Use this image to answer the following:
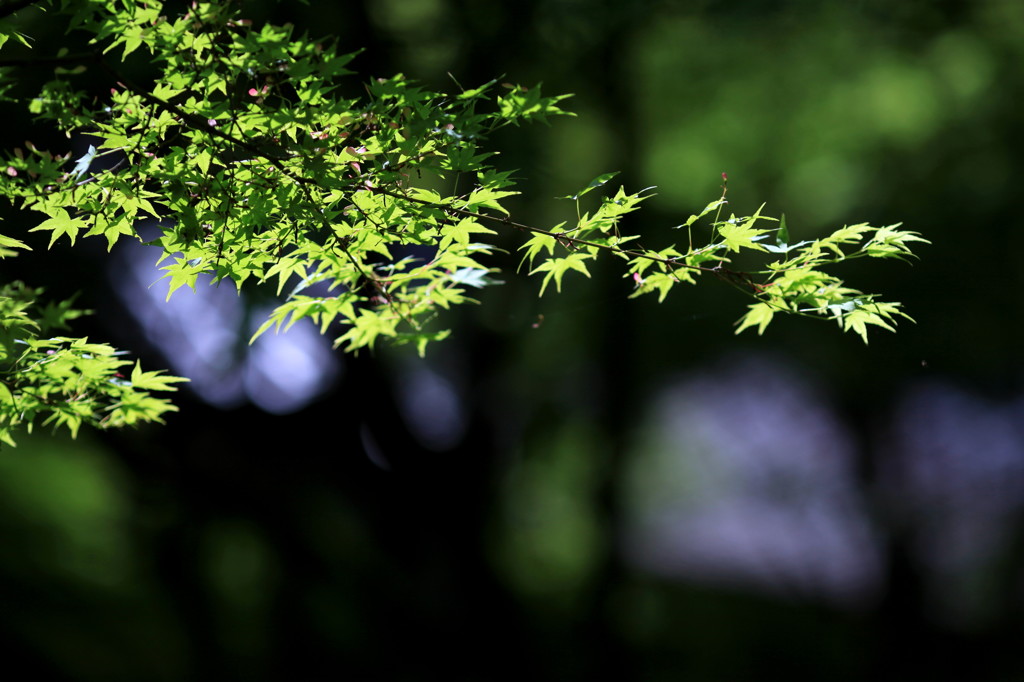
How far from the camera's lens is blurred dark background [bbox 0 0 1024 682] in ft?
17.5

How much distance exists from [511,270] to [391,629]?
277 centimetres

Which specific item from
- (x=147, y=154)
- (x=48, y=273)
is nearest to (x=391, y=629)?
(x=48, y=273)

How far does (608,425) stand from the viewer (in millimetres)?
5922

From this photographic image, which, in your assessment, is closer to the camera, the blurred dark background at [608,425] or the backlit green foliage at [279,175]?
the backlit green foliage at [279,175]

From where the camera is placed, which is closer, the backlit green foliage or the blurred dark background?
the backlit green foliage

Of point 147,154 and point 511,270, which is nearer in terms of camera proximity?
point 147,154

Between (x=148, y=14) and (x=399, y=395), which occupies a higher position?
(x=148, y=14)

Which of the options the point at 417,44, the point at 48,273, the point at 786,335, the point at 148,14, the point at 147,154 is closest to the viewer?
the point at 148,14

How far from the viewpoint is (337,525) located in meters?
5.52

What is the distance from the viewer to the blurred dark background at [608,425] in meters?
5.32

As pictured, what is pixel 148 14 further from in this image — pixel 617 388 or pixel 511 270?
pixel 617 388

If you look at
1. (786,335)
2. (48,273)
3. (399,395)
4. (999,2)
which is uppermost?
(999,2)

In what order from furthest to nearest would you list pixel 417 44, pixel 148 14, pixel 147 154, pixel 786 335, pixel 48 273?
pixel 786 335
pixel 417 44
pixel 48 273
pixel 147 154
pixel 148 14

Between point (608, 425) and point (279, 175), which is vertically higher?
point (279, 175)
